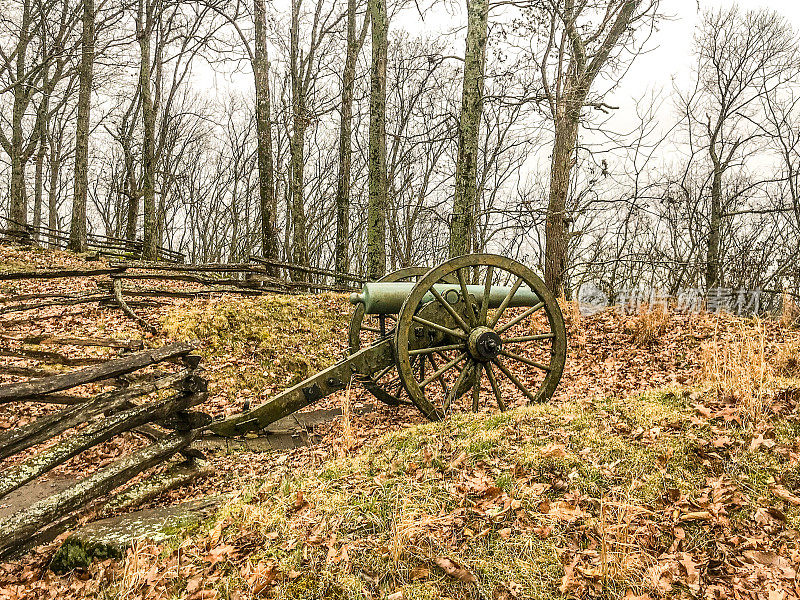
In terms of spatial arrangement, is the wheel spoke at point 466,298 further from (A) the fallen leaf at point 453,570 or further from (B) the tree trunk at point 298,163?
(B) the tree trunk at point 298,163

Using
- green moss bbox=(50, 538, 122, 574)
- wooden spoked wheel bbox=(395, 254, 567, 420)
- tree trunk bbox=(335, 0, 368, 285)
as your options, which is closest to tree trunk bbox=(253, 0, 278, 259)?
tree trunk bbox=(335, 0, 368, 285)

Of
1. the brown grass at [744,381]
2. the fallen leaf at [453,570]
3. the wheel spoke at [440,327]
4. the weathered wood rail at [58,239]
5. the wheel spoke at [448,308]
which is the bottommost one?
the fallen leaf at [453,570]

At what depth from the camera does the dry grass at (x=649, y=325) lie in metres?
7.82

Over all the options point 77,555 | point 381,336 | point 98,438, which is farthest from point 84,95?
point 77,555

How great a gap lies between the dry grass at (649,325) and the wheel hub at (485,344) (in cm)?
355

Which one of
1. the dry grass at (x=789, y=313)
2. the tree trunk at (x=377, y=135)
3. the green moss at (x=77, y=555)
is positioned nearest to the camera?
the green moss at (x=77, y=555)

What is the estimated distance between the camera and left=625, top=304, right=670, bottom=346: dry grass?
7.82m

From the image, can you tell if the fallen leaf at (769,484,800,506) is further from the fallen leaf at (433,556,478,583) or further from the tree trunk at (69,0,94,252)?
the tree trunk at (69,0,94,252)

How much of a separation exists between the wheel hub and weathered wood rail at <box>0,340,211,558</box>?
2757 mm

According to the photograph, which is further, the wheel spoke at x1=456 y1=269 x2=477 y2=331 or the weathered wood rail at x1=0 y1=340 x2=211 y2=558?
the wheel spoke at x1=456 y1=269 x2=477 y2=331

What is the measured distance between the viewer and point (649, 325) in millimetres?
7898

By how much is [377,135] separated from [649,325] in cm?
623

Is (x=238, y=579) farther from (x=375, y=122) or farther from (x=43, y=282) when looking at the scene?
(x=43, y=282)

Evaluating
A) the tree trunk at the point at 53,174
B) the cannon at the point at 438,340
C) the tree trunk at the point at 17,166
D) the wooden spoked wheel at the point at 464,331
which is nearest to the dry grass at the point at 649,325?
the cannon at the point at 438,340
